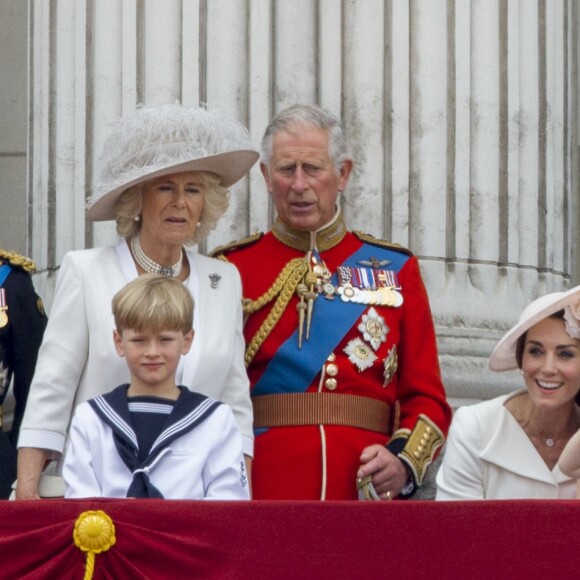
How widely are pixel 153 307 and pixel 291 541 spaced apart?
779mm

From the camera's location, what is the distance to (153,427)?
174 inches

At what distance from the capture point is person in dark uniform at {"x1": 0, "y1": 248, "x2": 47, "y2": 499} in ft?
16.2

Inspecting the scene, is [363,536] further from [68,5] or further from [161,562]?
[68,5]

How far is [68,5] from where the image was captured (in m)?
5.85

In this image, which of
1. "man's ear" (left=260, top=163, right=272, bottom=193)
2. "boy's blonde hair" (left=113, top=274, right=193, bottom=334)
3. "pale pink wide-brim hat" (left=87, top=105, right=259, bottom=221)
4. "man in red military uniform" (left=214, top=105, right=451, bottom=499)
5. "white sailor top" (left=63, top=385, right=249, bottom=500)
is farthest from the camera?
"man's ear" (left=260, top=163, right=272, bottom=193)

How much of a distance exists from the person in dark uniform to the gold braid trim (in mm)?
524

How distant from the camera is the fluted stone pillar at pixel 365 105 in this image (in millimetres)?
5742

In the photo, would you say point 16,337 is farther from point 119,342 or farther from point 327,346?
point 327,346

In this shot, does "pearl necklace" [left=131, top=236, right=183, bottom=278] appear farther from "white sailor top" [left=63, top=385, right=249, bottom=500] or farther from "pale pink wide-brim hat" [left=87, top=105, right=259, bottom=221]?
"white sailor top" [left=63, top=385, right=249, bottom=500]

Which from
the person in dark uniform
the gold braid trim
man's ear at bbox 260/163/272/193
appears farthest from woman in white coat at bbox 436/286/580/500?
the person in dark uniform

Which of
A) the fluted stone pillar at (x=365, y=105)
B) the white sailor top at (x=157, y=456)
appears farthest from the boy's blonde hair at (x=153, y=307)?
the fluted stone pillar at (x=365, y=105)

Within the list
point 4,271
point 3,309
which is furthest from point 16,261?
point 3,309

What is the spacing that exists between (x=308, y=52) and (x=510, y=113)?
0.61 m

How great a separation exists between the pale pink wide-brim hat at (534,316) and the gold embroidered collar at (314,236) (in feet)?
2.10
